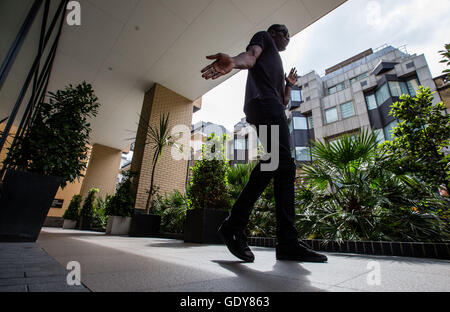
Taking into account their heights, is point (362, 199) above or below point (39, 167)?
below

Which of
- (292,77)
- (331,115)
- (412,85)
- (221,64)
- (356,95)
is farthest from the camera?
(331,115)

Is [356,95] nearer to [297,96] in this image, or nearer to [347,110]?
[347,110]

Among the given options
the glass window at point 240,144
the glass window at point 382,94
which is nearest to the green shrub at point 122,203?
the glass window at point 382,94

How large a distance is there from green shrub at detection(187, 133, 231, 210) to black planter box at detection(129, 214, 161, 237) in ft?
5.76

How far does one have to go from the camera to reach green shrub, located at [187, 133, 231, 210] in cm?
295

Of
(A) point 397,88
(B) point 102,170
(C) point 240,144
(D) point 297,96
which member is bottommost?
(B) point 102,170

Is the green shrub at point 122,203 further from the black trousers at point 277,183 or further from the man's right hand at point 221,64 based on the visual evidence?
the man's right hand at point 221,64

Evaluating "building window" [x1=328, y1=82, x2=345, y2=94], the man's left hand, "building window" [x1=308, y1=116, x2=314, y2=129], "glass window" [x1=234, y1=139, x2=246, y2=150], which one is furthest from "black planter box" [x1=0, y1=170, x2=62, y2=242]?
"glass window" [x1=234, y1=139, x2=246, y2=150]

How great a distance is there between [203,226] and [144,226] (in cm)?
215

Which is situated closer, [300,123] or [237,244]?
[237,244]

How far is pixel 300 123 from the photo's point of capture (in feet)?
54.9

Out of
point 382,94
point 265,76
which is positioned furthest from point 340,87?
point 265,76

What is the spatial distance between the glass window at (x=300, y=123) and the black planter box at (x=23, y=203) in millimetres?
16539
